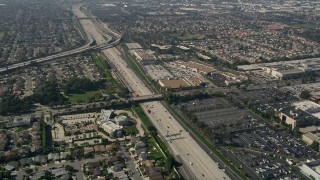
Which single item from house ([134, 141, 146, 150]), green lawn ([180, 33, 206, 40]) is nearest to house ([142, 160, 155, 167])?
house ([134, 141, 146, 150])

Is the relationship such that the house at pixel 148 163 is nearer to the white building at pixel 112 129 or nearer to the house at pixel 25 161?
the white building at pixel 112 129

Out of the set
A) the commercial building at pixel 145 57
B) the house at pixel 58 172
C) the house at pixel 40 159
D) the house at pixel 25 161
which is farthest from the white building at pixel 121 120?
the commercial building at pixel 145 57

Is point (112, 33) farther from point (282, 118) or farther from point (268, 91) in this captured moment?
point (282, 118)

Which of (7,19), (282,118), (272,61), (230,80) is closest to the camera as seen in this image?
(282,118)

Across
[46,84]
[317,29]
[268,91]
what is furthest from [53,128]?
[317,29]

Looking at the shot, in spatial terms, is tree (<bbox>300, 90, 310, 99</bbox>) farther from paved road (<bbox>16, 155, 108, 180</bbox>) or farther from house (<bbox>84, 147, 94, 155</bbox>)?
house (<bbox>84, 147, 94, 155</bbox>)

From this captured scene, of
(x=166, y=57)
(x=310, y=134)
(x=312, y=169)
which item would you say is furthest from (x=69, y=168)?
Answer: (x=166, y=57)

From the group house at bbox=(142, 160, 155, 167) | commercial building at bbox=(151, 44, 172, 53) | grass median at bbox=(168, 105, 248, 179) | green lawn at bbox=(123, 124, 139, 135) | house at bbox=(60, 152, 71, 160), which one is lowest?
grass median at bbox=(168, 105, 248, 179)
